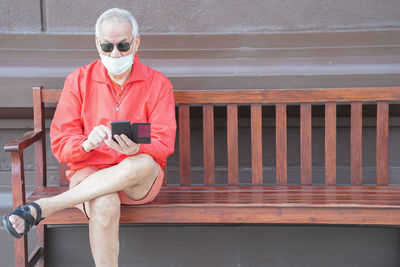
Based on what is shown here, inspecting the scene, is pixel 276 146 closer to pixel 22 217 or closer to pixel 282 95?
pixel 282 95

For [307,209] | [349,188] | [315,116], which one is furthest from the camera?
[315,116]

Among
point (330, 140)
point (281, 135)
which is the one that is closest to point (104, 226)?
point (281, 135)

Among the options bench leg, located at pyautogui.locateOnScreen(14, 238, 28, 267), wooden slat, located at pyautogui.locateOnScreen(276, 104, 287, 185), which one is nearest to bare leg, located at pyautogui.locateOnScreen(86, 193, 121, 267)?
bench leg, located at pyautogui.locateOnScreen(14, 238, 28, 267)

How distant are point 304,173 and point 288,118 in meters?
0.49

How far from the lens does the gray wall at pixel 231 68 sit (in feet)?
10.4

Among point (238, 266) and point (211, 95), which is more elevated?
point (211, 95)

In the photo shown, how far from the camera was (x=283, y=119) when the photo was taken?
122 inches

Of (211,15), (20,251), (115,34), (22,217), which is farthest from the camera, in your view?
(211,15)

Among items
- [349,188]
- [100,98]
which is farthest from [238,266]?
[100,98]

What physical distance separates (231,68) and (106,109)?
3.58 ft

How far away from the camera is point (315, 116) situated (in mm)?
3395

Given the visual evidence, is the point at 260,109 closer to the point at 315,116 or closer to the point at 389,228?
the point at 315,116

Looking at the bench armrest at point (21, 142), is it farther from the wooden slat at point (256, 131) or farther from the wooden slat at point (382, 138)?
the wooden slat at point (382, 138)

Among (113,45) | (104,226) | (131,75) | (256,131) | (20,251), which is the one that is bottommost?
(20,251)
